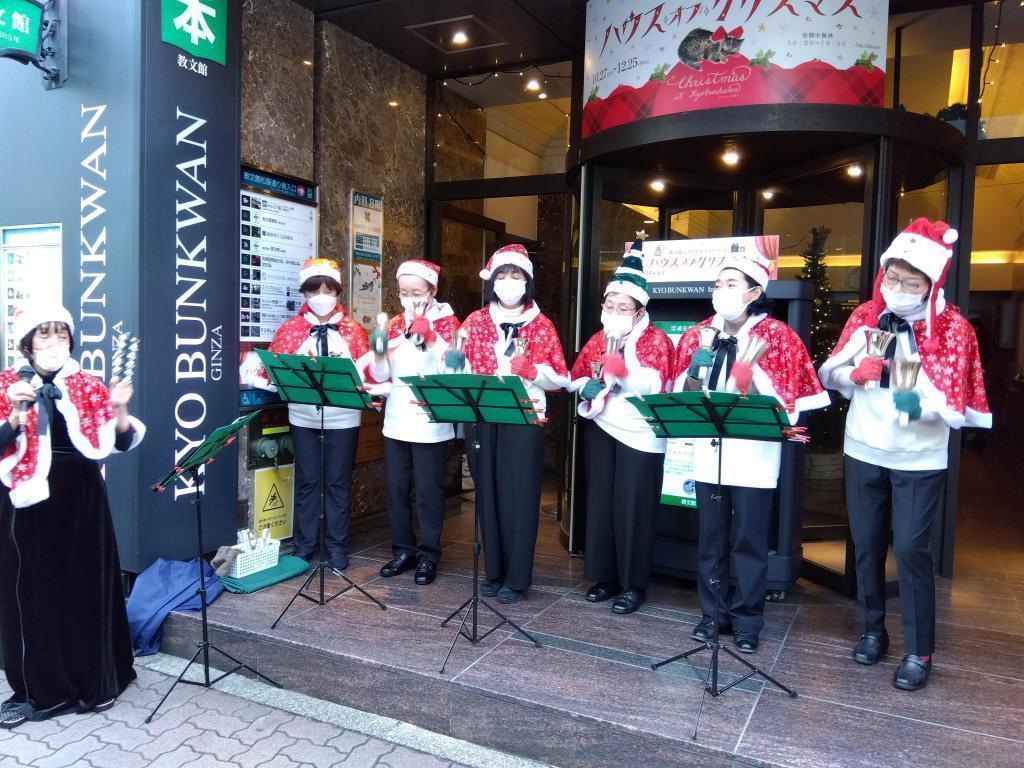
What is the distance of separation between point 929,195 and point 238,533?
446 centimetres

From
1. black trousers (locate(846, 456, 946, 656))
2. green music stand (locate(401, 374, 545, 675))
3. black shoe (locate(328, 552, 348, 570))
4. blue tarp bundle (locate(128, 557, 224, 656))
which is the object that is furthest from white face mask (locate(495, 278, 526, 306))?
blue tarp bundle (locate(128, 557, 224, 656))

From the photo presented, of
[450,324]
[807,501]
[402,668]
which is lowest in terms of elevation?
[402,668]

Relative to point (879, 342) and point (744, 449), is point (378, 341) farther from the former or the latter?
point (879, 342)

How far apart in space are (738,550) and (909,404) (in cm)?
104

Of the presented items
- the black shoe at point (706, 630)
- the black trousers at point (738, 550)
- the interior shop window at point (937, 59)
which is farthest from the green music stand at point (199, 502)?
the interior shop window at point (937, 59)

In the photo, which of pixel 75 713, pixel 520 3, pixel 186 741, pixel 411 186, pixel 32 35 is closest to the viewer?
pixel 186 741

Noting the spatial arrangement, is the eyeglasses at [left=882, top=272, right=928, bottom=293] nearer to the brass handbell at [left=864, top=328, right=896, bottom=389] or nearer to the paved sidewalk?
the brass handbell at [left=864, top=328, right=896, bottom=389]

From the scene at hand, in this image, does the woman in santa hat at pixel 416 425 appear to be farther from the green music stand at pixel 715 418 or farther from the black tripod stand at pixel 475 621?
the green music stand at pixel 715 418

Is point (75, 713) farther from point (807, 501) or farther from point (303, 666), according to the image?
point (807, 501)

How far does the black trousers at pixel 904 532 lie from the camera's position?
301 cm

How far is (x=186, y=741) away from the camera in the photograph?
2971 millimetres

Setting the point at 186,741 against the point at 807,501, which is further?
the point at 807,501

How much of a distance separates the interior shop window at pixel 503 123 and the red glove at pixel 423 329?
6.95 ft

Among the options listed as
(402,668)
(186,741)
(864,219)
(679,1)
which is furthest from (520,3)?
(186,741)
